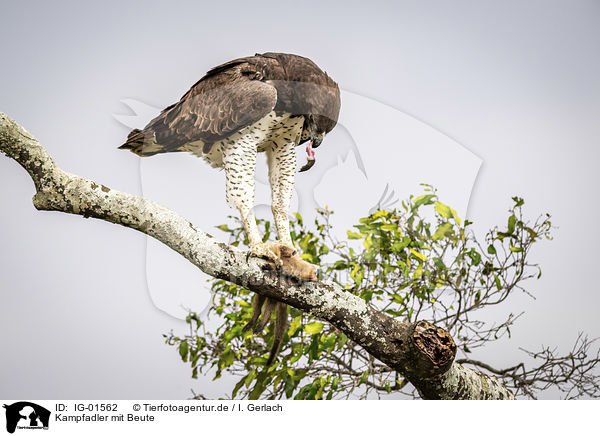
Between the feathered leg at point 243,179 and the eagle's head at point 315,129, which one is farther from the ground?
the eagle's head at point 315,129

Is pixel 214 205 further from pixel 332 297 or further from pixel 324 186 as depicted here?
pixel 332 297

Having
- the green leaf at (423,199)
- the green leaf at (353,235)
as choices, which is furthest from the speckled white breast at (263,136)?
the green leaf at (423,199)

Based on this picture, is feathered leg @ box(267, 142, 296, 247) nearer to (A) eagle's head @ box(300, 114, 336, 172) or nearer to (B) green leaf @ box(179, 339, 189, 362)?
(A) eagle's head @ box(300, 114, 336, 172)

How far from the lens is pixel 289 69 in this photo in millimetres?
1254

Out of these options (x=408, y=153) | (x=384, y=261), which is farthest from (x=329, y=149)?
(x=384, y=261)

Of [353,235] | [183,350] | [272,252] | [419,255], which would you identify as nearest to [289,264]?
[272,252]

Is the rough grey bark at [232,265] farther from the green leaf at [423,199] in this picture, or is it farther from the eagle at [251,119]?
the green leaf at [423,199]

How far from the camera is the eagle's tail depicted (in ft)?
4.35

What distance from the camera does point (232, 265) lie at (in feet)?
3.88

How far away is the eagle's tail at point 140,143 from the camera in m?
1.33

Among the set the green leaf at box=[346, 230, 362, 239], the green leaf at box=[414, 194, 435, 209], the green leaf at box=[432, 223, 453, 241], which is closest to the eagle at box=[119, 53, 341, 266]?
the green leaf at box=[346, 230, 362, 239]
